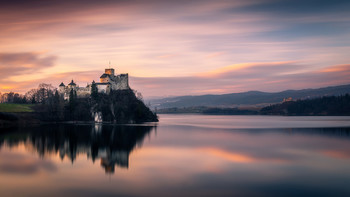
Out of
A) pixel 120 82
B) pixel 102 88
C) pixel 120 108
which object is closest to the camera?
pixel 120 108

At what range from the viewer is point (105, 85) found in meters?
99.8

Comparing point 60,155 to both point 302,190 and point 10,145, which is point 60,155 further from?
point 302,190

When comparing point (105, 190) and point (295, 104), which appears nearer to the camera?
point (105, 190)

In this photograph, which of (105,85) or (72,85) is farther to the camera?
(72,85)

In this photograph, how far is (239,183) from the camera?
18.7 meters

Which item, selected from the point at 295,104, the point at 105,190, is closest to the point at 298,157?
the point at 105,190

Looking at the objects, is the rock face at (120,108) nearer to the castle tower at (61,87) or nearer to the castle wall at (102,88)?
the castle wall at (102,88)

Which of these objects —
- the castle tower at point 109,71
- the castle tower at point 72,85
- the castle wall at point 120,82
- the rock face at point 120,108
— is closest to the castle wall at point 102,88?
the castle wall at point 120,82

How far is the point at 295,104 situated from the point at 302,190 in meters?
180

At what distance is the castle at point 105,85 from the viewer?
9938 centimetres

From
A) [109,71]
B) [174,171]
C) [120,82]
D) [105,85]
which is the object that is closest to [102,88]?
[105,85]

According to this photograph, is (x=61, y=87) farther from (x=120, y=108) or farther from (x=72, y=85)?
(x=120, y=108)

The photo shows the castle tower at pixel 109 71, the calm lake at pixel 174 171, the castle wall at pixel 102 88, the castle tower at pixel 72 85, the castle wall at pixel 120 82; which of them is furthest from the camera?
the castle tower at pixel 109 71

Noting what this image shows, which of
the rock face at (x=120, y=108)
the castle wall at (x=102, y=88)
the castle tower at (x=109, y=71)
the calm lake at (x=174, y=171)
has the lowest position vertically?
the calm lake at (x=174, y=171)
